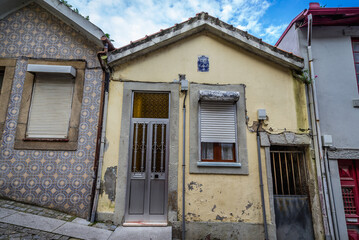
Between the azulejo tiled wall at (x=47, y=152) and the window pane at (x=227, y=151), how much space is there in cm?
339

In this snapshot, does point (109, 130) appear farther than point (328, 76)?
No

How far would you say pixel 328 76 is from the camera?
561 centimetres

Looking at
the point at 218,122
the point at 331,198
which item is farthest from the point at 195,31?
the point at 331,198

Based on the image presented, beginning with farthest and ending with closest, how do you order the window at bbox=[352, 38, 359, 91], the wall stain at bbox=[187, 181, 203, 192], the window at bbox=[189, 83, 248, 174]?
1. the window at bbox=[352, 38, 359, 91]
2. the window at bbox=[189, 83, 248, 174]
3. the wall stain at bbox=[187, 181, 203, 192]

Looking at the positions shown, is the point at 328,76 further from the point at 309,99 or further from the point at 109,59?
the point at 109,59

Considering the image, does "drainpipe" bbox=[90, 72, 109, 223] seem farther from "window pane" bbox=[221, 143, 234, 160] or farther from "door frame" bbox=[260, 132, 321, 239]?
"door frame" bbox=[260, 132, 321, 239]

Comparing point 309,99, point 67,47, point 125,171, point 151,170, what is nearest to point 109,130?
point 125,171

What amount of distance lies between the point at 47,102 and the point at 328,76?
779 cm

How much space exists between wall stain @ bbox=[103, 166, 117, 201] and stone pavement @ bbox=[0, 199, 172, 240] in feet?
2.20

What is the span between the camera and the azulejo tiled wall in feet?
16.3

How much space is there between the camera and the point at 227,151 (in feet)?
17.7

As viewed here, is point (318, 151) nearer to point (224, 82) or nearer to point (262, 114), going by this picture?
point (262, 114)

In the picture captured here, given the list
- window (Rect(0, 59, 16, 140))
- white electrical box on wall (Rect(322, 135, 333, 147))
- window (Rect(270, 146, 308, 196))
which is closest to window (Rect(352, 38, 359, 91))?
white electrical box on wall (Rect(322, 135, 333, 147))

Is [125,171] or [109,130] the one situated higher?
[109,130]
